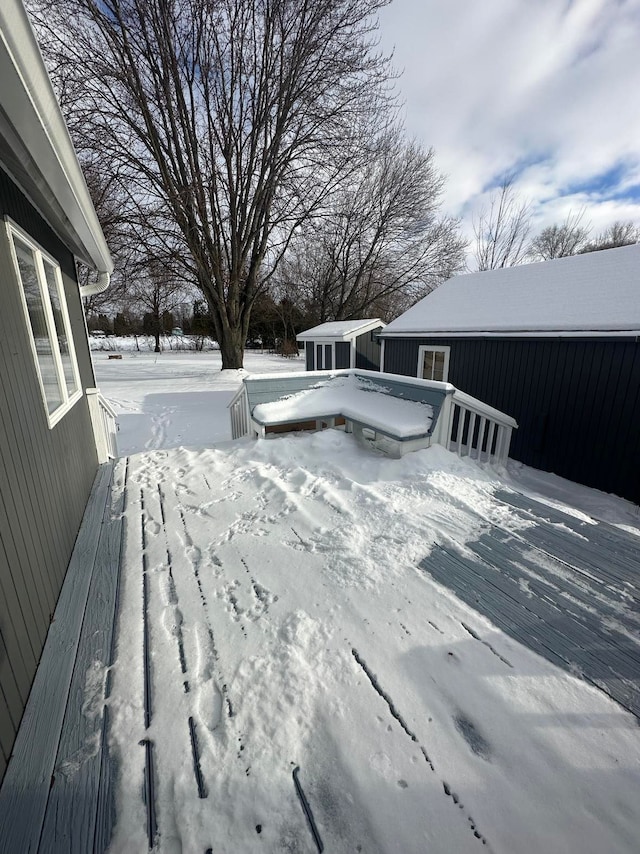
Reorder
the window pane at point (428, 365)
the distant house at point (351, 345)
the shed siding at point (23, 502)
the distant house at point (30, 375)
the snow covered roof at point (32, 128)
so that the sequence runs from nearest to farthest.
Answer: the snow covered roof at point (32, 128)
the distant house at point (30, 375)
the shed siding at point (23, 502)
the window pane at point (428, 365)
the distant house at point (351, 345)

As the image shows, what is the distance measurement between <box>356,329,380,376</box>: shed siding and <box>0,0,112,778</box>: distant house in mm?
10113

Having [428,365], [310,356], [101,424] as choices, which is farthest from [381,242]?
[101,424]

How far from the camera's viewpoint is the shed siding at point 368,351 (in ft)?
41.1

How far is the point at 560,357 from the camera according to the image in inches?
209

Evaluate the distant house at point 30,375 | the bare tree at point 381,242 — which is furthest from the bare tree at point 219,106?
the distant house at point 30,375

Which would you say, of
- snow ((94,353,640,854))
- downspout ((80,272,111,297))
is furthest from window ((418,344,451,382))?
downspout ((80,272,111,297))

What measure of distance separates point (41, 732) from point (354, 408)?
12.9ft

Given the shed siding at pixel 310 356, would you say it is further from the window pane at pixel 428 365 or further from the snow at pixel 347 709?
the snow at pixel 347 709

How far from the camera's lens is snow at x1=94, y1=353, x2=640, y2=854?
1050mm

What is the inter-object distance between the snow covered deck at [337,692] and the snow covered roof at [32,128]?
215 centimetres

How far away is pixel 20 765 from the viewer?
1.19 metres

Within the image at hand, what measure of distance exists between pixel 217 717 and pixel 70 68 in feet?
44.6

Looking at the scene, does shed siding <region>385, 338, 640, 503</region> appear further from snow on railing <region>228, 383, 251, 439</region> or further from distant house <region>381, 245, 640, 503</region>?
snow on railing <region>228, 383, 251, 439</region>

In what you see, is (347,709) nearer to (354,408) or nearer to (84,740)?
(84,740)
